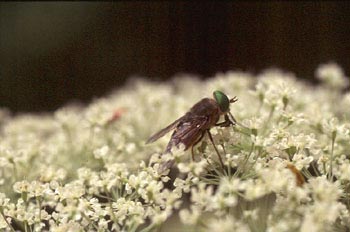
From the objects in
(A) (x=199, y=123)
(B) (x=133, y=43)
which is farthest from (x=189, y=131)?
(B) (x=133, y=43)

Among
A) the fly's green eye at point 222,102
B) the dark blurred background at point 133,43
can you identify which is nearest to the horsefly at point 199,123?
the fly's green eye at point 222,102

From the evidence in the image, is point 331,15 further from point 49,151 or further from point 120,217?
point 120,217

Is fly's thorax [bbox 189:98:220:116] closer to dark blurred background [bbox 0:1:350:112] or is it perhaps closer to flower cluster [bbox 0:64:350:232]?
flower cluster [bbox 0:64:350:232]

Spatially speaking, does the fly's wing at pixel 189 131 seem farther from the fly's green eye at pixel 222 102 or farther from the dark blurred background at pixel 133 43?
the dark blurred background at pixel 133 43

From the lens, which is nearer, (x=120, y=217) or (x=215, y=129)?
(x=120, y=217)

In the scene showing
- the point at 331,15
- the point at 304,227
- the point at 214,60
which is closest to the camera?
the point at 304,227

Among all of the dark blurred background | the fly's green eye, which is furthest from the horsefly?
the dark blurred background

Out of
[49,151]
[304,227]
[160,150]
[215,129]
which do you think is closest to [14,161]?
[49,151]

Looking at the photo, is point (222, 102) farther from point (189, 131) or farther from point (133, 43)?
point (133, 43)
